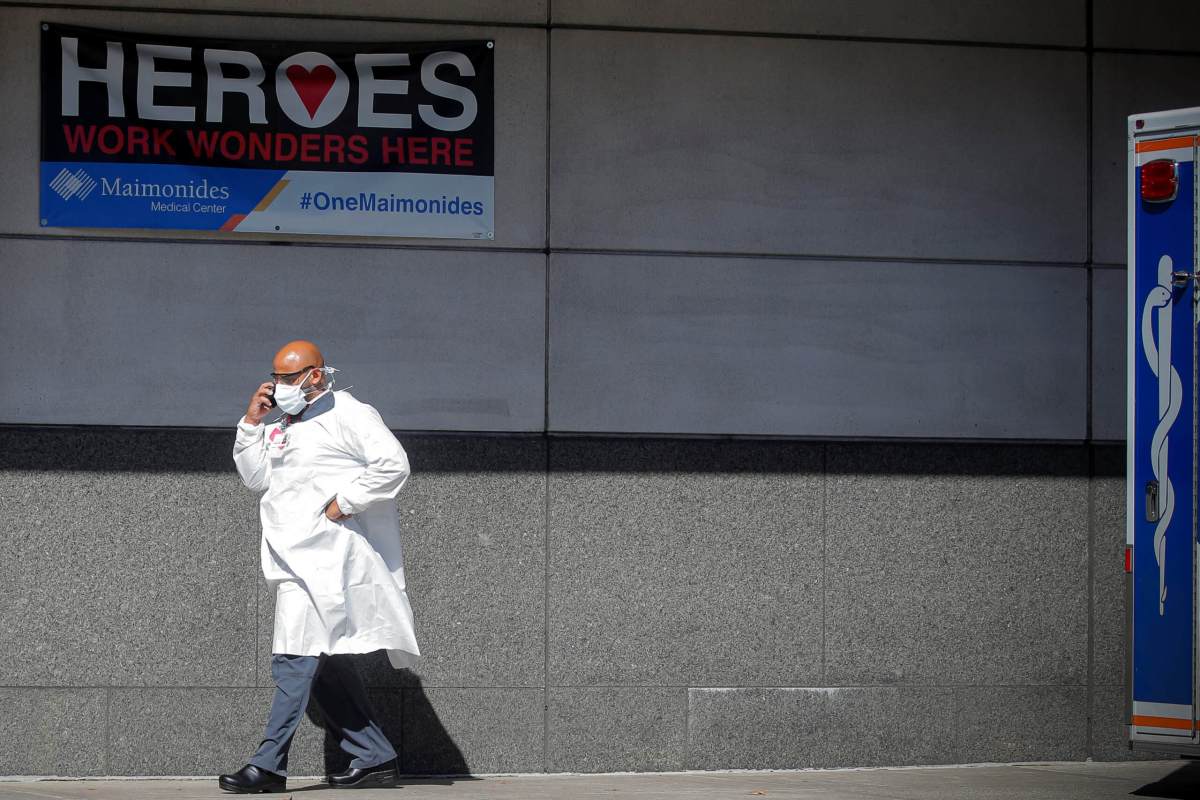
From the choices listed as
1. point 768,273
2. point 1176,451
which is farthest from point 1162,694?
point 768,273

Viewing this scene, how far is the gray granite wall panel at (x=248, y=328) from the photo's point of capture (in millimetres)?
7586

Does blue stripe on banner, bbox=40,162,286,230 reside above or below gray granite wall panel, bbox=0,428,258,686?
above

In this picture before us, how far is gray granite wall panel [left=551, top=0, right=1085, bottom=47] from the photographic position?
26.2 feet

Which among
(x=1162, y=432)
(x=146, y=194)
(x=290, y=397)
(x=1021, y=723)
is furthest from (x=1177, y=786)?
(x=146, y=194)

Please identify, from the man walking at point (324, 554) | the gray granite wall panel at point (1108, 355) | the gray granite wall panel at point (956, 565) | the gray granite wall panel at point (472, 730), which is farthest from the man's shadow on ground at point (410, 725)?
the gray granite wall panel at point (1108, 355)

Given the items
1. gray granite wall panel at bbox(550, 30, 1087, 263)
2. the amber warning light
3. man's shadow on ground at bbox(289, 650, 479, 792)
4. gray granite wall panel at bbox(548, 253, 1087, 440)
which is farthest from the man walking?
the amber warning light

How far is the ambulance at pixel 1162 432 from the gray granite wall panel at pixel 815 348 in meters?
1.50

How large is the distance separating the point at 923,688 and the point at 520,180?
11.5ft

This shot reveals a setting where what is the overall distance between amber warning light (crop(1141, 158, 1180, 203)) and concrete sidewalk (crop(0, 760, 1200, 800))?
111 inches

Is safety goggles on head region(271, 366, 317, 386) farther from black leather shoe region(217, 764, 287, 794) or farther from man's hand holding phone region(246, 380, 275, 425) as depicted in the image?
black leather shoe region(217, 764, 287, 794)

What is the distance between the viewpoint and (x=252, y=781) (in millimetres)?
6727

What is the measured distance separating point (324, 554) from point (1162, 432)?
3.84 meters

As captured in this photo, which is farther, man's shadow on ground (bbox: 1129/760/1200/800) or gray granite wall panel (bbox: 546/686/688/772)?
gray granite wall panel (bbox: 546/686/688/772)

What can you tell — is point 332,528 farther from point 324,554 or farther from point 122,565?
point 122,565
